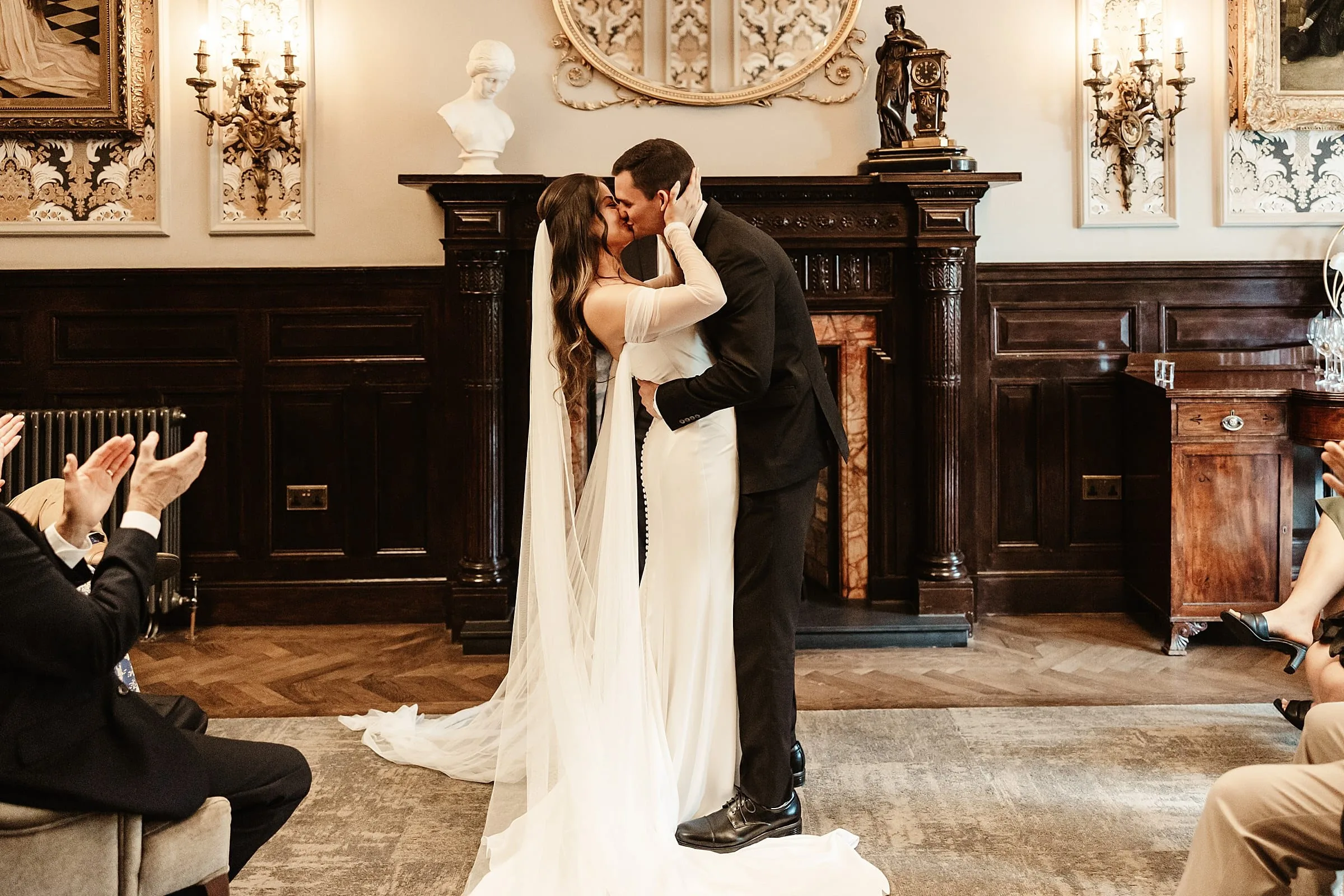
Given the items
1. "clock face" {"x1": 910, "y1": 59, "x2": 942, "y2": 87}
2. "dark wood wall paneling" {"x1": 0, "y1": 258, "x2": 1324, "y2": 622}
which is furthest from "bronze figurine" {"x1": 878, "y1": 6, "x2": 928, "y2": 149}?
"dark wood wall paneling" {"x1": 0, "y1": 258, "x2": 1324, "y2": 622}

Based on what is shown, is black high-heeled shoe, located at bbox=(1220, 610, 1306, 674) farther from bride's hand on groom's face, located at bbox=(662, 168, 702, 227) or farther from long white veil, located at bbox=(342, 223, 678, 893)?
bride's hand on groom's face, located at bbox=(662, 168, 702, 227)

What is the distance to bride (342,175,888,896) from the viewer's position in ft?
8.66

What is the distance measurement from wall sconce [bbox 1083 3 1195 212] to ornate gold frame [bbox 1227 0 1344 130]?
0.82ft

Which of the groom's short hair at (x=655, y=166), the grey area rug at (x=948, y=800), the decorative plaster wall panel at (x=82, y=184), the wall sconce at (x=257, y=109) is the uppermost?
the wall sconce at (x=257, y=109)

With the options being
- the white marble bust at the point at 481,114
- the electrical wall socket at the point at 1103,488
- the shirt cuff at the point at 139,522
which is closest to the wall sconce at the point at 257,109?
the white marble bust at the point at 481,114

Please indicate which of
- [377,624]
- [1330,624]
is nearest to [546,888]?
[1330,624]

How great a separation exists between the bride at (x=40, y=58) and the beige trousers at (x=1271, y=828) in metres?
5.16

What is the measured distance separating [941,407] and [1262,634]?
1.62m

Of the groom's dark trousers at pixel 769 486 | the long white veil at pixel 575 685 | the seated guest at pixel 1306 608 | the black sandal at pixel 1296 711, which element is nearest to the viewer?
the long white veil at pixel 575 685

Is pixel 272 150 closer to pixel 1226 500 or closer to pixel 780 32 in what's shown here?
pixel 780 32

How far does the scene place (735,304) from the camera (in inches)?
107

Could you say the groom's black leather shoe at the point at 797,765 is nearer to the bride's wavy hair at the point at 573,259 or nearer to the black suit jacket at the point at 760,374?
the black suit jacket at the point at 760,374

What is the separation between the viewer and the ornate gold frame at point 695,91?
196 inches

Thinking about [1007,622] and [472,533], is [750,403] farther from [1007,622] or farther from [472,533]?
[1007,622]
